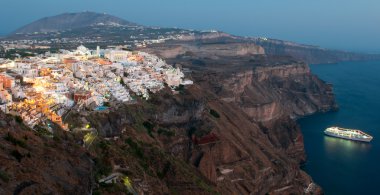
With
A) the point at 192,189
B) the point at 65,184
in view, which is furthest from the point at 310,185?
the point at 65,184

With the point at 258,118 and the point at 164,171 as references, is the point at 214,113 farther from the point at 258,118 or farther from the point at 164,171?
the point at 258,118

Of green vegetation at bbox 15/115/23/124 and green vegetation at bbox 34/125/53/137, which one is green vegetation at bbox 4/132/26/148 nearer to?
green vegetation at bbox 34/125/53/137

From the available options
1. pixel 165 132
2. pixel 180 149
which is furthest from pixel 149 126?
pixel 180 149

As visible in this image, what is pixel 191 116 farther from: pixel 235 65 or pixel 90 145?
pixel 235 65

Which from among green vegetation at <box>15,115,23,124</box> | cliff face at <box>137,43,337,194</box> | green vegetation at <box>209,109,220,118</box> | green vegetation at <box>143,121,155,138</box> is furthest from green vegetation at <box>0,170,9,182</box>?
green vegetation at <box>209,109,220,118</box>

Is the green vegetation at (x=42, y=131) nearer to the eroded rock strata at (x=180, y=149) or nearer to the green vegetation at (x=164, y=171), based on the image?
the eroded rock strata at (x=180, y=149)

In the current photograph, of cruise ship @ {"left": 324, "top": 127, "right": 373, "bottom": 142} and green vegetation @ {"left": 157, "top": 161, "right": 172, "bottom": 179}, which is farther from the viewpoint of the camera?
cruise ship @ {"left": 324, "top": 127, "right": 373, "bottom": 142}

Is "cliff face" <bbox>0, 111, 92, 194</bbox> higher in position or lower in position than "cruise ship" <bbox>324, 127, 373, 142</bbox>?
higher
